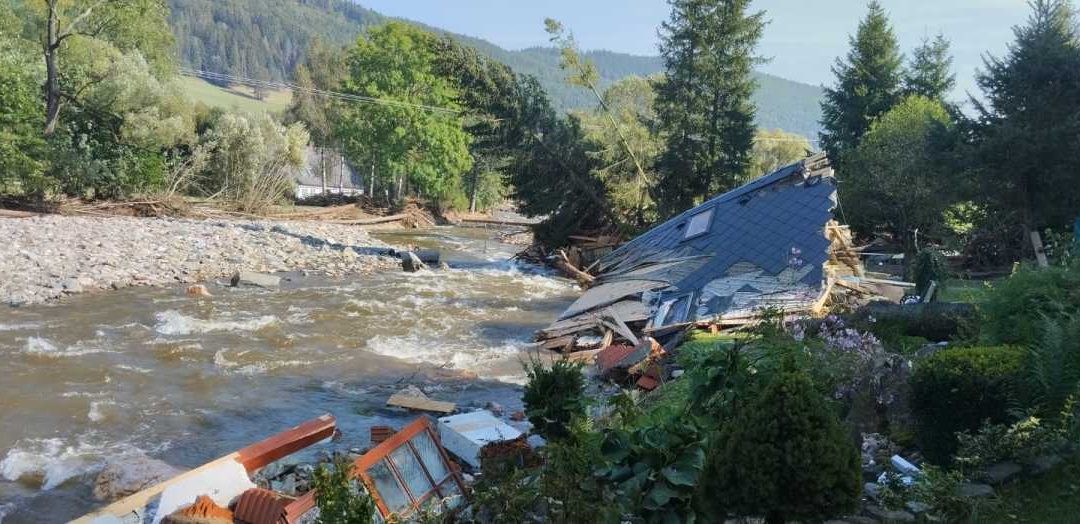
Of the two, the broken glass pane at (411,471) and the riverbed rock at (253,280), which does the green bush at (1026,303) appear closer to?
the broken glass pane at (411,471)

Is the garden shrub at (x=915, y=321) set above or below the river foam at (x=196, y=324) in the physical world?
above

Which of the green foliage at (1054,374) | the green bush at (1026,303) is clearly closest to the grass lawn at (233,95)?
the green bush at (1026,303)

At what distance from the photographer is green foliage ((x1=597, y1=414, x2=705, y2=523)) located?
A: 4129mm

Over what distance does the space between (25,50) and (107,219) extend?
42.9 ft

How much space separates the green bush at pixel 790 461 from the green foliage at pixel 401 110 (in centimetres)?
3857

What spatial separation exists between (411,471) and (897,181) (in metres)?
22.2

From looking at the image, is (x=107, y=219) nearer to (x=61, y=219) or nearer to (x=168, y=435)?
(x=61, y=219)

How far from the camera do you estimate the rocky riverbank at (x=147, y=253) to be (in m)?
15.8

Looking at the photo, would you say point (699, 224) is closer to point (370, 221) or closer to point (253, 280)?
point (253, 280)

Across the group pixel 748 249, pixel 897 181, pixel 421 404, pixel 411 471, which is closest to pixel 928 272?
pixel 748 249

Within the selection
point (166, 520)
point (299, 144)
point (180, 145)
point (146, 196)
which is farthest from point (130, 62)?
point (166, 520)

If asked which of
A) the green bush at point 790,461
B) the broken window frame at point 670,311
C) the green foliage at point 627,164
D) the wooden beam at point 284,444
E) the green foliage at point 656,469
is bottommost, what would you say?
the wooden beam at point 284,444

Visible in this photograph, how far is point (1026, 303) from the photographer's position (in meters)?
6.74

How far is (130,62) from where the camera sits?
29969mm
